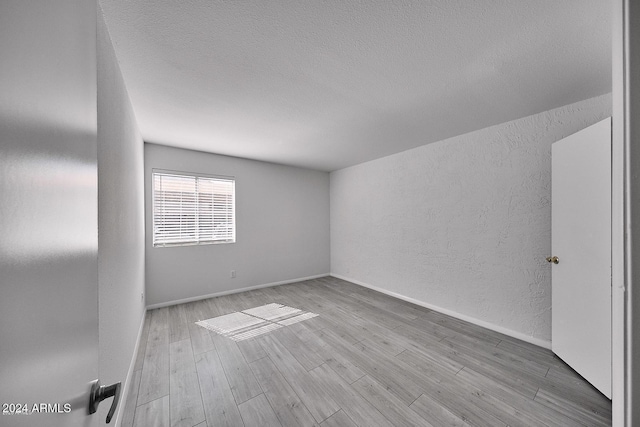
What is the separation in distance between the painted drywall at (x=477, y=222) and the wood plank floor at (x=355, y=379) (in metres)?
0.40

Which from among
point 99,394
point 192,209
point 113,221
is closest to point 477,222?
point 99,394

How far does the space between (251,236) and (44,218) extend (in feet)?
13.0

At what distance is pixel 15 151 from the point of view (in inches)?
11.2

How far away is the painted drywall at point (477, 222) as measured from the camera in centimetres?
236

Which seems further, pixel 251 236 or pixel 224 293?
pixel 251 236

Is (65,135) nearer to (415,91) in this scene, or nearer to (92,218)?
(92,218)

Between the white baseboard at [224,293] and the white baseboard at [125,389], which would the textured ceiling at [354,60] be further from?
the white baseboard at [224,293]

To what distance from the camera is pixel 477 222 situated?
2852mm

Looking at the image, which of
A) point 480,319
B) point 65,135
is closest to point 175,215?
point 65,135

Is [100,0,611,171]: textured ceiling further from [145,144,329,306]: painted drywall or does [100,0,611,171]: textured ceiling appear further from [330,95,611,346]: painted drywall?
[145,144,329,306]: painted drywall

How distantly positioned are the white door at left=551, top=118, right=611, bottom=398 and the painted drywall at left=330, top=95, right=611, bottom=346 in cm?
27

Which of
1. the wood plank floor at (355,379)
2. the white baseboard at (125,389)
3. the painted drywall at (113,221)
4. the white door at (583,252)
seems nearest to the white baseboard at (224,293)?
the wood plank floor at (355,379)

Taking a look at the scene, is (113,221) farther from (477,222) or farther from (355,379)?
(477,222)

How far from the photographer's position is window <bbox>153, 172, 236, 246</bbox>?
3.43 meters
